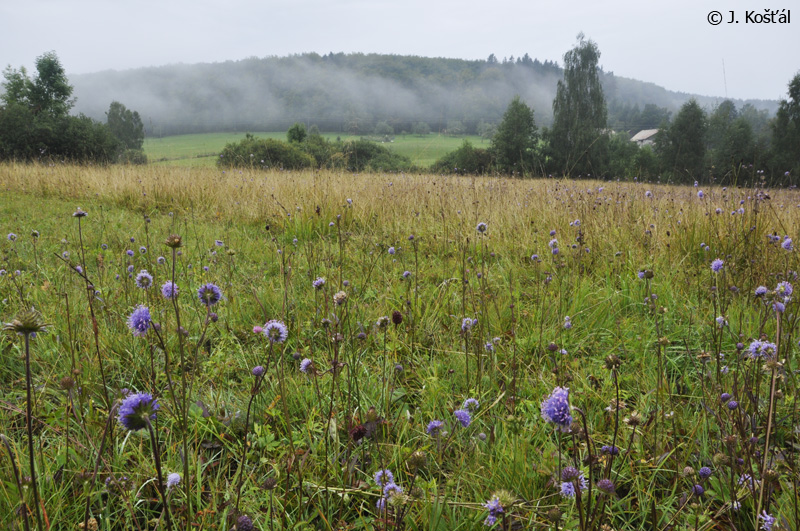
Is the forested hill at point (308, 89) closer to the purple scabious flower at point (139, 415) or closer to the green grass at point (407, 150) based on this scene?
the green grass at point (407, 150)

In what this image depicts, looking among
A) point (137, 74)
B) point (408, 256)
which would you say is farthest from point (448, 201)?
point (137, 74)

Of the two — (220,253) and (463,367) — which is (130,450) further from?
(220,253)

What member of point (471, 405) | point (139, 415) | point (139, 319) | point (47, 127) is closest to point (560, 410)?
point (471, 405)

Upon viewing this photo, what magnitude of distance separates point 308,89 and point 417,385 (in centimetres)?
14001

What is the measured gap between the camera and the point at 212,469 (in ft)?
5.12

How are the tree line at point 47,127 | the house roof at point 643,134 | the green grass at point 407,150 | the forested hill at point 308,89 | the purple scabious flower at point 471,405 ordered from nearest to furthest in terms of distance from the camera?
the purple scabious flower at point 471,405 < the green grass at point 407,150 < the tree line at point 47,127 < the house roof at point 643,134 < the forested hill at point 308,89

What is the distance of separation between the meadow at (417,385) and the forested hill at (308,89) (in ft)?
223

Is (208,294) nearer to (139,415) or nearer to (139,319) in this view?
(139,319)

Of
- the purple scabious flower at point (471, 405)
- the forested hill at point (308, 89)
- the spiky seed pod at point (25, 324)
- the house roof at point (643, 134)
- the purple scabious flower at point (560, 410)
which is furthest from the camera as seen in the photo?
the forested hill at point (308, 89)

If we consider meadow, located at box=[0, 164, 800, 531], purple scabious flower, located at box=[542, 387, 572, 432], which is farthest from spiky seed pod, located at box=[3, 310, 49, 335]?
purple scabious flower, located at box=[542, 387, 572, 432]

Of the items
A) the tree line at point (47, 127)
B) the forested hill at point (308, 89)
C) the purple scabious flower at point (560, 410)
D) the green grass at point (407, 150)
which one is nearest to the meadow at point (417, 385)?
the purple scabious flower at point (560, 410)

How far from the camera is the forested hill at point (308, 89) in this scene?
93500mm

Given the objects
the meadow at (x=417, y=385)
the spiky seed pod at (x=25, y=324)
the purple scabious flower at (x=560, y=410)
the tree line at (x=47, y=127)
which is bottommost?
the meadow at (x=417, y=385)

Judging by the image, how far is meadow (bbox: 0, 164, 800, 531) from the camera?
1.23m
